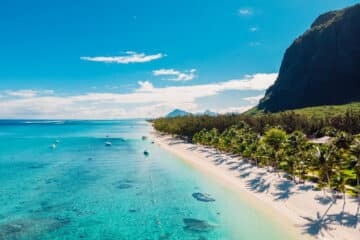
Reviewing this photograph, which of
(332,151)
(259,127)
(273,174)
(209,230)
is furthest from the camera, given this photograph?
(259,127)

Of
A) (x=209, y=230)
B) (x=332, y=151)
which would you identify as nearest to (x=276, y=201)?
(x=332, y=151)

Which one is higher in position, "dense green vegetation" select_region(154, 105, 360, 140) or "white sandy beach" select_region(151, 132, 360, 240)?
"dense green vegetation" select_region(154, 105, 360, 140)

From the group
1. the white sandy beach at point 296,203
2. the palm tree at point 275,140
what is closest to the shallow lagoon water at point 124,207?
the white sandy beach at point 296,203

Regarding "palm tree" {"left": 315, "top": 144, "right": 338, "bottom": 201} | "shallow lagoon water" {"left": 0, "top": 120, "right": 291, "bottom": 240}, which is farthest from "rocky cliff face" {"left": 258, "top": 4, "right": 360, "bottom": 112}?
"shallow lagoon water" {"left": 0, "top": 120, "right": 291, "bottom": 240}

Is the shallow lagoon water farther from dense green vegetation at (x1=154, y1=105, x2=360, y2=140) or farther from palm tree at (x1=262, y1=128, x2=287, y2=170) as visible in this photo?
dense green vegetation at (x1=154, y1=105, x2=360, y2=140)

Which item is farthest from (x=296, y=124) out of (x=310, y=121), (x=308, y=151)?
(x=308, y=151)

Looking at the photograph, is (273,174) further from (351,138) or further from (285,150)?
(351,138)
